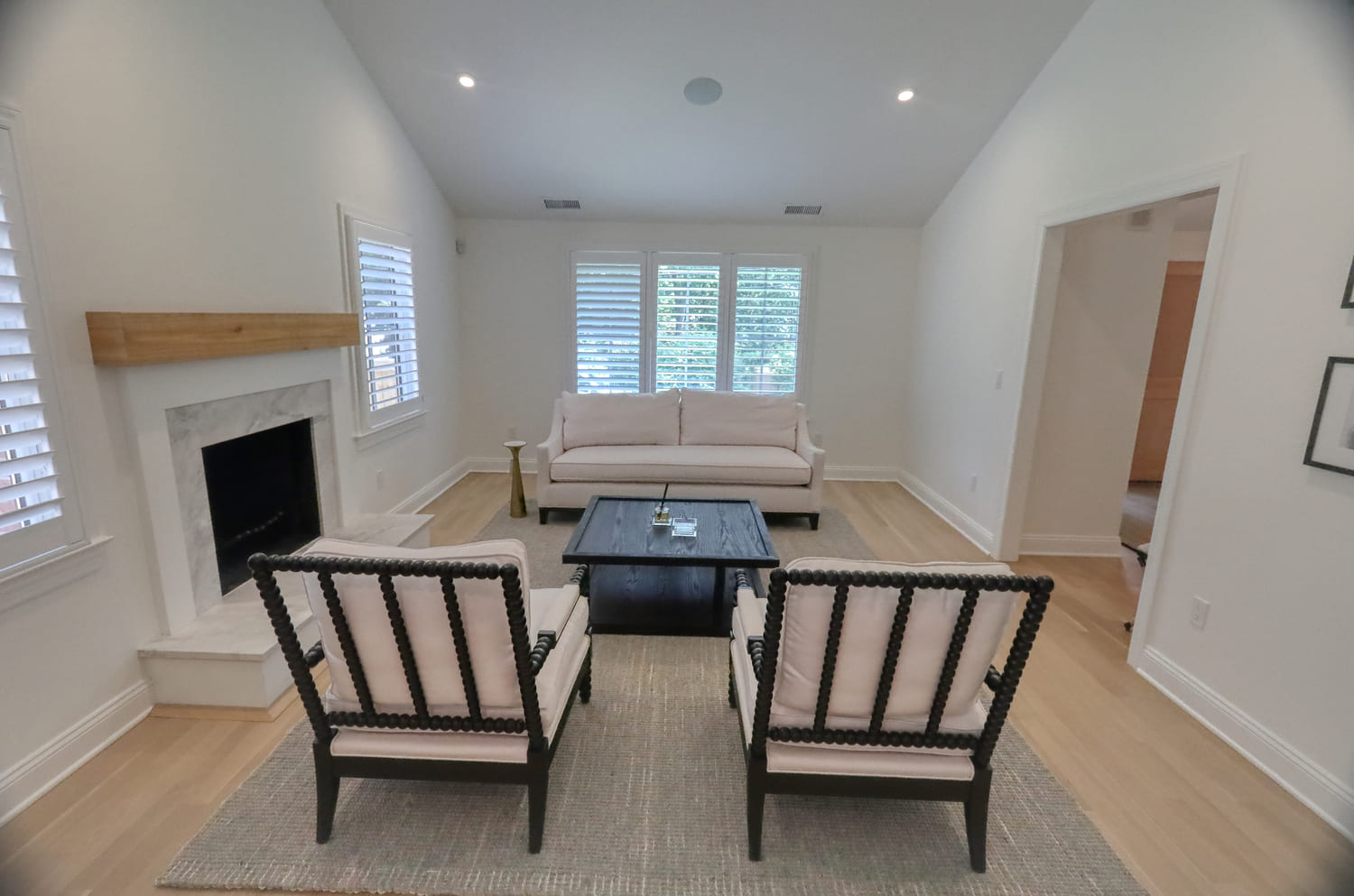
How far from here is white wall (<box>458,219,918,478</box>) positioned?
537cm

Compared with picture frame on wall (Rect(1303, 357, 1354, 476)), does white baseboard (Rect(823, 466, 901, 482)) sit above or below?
below

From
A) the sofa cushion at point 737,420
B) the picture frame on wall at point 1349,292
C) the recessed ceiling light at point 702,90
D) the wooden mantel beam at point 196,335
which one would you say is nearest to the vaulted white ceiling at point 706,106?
the recessed ceiling light at point 702,90

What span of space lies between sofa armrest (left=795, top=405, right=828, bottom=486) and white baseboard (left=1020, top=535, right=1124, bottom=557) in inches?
52.9

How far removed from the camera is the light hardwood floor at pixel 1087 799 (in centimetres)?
162

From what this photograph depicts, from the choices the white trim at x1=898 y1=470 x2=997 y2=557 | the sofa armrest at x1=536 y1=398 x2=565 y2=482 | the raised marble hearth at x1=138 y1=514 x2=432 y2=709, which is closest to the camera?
Result: the raised marble hearth at x1=138 y1=514 x2=432 y2=709

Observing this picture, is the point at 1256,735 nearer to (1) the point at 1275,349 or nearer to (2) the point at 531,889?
(1) the point at 1275,349

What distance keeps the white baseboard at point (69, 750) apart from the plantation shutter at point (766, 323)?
4.54 meters

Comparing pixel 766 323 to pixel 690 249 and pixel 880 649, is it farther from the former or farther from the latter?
pixel 880 649

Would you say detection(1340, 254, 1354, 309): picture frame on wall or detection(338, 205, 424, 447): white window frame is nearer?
detection(1340, 254, 1354, 309): picture frame on wall

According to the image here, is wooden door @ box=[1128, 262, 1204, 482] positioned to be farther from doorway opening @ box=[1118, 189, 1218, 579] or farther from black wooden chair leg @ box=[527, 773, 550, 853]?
black wooden chair leg @ box=[527, 773, 550, 853]

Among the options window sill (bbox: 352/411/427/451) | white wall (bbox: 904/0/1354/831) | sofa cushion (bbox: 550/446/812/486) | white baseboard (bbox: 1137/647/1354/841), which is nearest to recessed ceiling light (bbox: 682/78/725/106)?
white wall (bbox: 904/0/1354/831)

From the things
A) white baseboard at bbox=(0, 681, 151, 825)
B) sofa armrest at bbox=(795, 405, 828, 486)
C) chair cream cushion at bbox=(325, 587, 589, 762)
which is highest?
sofa armrest at bbox=(795, 405, 828, 486)

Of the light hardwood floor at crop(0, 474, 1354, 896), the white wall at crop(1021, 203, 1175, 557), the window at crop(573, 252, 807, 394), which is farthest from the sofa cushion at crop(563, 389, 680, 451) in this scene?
the light hardwood floor at crop(0, 474, 1354, 896)

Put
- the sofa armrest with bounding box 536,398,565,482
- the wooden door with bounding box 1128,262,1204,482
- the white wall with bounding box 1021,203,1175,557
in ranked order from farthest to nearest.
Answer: the wooden door with bounding box 1128,262,1204,482 → the sofa armrest with bounding box 536,398,565,482 → the white wall with bounding box 1021,203,1175,557
